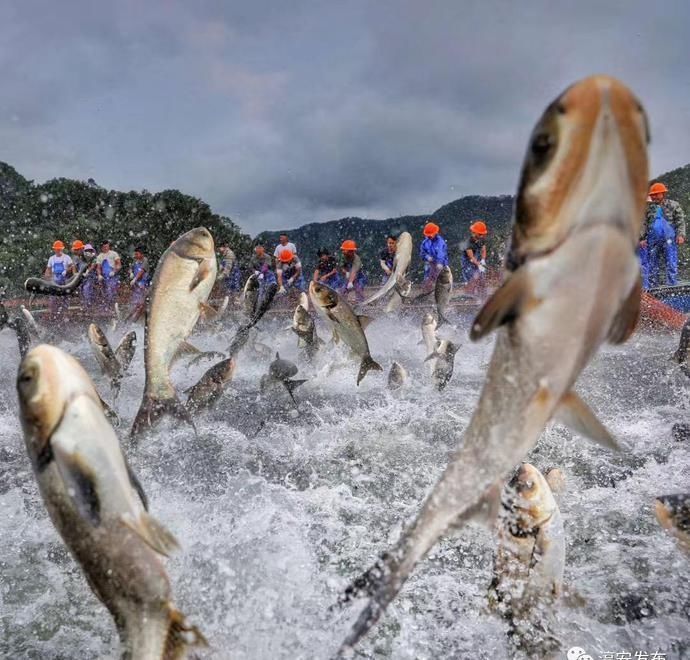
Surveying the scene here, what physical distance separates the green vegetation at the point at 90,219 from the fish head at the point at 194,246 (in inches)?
1269

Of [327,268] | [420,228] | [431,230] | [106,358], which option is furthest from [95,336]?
[420,228]

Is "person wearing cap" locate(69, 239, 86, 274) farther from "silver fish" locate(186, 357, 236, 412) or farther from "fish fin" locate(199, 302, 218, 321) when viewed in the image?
"fish fin" locate(199, 302, 218, 321)

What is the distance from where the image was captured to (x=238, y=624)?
3949 mm

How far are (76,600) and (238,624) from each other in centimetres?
118

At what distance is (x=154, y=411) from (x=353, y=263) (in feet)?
42.3

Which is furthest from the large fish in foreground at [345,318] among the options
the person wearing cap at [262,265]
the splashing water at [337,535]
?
the person wearing cap at [262,265]

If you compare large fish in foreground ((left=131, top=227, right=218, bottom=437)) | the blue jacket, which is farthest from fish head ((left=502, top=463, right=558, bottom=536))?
the blue jacket

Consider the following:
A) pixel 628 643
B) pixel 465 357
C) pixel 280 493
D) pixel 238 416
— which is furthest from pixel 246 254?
pixel 628 643

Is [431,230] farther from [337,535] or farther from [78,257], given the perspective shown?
[337,535]

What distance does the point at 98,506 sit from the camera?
2.34 m

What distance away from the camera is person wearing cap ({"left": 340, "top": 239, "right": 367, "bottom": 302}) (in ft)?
58.1

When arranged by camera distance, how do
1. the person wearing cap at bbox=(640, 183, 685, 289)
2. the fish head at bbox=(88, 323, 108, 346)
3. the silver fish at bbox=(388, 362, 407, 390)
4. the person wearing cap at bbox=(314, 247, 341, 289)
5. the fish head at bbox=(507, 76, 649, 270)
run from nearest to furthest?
the fish head at bbox=(507, 76, 649, 270) → the fish head at bbox=(88, 323, 108, 346) → the silver fish at bbox=(388, 362, 407, 390) → the person wearing cap at bbox=(640, 183, 685, 289) → the person wearing cap at bbox=(314, 247, 341, 289)

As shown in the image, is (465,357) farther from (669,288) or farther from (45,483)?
(45,483)

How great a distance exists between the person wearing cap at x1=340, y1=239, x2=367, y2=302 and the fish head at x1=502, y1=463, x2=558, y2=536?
1429cm
